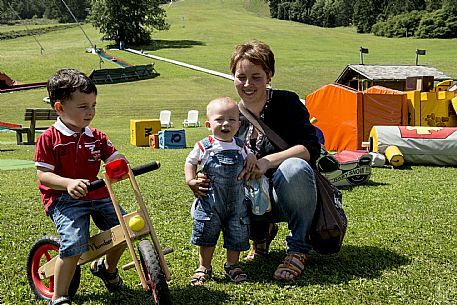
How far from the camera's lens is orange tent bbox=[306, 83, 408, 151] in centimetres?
1381

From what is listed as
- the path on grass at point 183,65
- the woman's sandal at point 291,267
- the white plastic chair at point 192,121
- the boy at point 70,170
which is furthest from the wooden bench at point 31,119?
the path on grass at point 183,65

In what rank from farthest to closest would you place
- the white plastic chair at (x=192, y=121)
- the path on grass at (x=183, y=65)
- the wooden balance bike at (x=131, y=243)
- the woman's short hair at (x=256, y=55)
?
1. the path on grass at (x=183, y=65)
2. the white plastic chair at (x=192, y=121)
3. the woman's short hair at (x=256, y=55)
4. the wooden balance bike at (x=131, y=243)

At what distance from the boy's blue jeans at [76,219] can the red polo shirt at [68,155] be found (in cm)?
5

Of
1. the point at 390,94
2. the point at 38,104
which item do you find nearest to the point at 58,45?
the point at 38,104

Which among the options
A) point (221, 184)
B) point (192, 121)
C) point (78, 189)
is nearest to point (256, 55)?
point (221, 184)

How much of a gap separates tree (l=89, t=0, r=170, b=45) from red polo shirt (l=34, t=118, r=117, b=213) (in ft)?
219

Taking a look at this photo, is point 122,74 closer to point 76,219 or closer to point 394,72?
point 394,72

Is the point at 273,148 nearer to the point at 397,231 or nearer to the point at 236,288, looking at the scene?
the point at 236,288

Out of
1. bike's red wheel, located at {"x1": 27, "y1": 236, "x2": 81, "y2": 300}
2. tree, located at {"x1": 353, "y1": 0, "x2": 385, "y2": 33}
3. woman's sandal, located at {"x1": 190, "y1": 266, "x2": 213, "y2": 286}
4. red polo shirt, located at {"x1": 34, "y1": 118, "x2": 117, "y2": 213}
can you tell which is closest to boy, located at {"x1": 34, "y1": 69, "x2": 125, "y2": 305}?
red polo shirt, located at {"x1": 34, "y1": 118, "x2": 117, "y2": 213}

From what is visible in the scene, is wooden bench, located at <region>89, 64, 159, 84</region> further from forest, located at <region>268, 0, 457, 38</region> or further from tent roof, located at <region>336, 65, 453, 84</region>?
forest, located at <region>268, 0, 457, 38</region>

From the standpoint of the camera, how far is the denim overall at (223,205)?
3746 millimetres

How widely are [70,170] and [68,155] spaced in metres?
0.10

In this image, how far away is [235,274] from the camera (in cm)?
383

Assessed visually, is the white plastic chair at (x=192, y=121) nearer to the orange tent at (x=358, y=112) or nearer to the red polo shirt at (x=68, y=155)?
the orange tent at (x=358, y=112)
